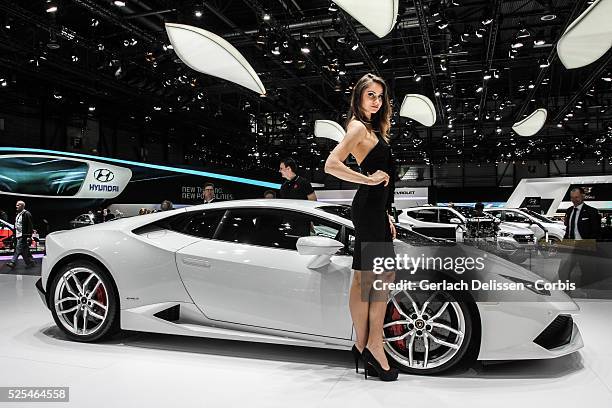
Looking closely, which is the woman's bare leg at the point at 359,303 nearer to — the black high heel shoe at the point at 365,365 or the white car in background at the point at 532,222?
the black high heel shoe at the point at 365,365

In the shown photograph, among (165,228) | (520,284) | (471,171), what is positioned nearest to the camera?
(520,284)

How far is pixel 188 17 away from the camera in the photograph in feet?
28.8

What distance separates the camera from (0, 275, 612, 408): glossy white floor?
2293 mm

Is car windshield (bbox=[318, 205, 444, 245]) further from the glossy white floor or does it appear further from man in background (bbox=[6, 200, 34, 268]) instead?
man in background (bbox=[6, 200, 34, 268])

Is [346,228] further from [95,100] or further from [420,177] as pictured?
[420,177]

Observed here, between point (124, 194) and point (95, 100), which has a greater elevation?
point (95, 100)

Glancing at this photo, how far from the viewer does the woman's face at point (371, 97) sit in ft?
8.04

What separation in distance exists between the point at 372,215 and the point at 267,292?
2.67ft

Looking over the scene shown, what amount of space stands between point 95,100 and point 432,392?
1652 centimetres

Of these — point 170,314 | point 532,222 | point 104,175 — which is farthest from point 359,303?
point 104,175

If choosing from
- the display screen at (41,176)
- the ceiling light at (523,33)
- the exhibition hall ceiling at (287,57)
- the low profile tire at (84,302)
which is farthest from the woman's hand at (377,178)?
the display screen at (41,176)

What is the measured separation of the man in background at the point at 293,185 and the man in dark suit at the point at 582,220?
2.91 meters

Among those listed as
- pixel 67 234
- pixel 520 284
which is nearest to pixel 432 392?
pixel 520 284

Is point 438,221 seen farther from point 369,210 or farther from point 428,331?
point 369,210
